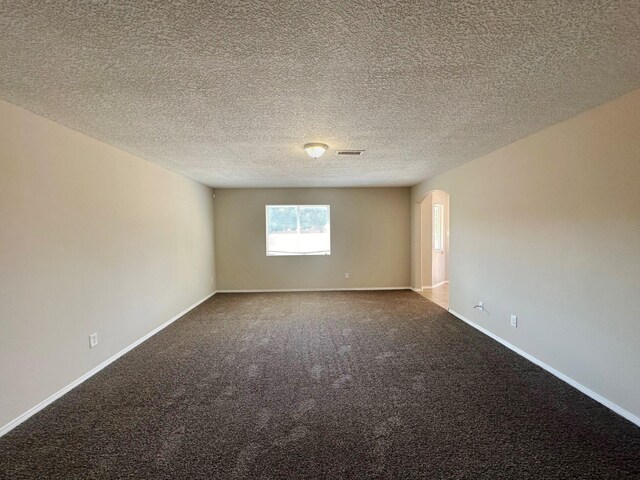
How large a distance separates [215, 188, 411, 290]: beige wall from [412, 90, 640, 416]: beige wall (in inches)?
110

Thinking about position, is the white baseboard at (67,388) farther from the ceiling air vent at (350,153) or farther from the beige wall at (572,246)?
the beige wall at (572,246)

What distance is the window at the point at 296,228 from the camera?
6.66 meters

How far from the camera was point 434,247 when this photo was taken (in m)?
7.16

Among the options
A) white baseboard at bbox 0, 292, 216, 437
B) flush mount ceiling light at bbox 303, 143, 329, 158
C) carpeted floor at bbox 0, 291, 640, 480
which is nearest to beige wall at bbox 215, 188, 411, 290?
white baseboard at bbox 0, 292, 216, 437

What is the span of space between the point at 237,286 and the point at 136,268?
3.09 m

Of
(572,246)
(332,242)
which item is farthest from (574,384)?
(332,242)

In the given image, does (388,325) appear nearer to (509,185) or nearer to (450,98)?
(509,185)

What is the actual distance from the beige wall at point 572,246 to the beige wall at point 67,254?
4.35m

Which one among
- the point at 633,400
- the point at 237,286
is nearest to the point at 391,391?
the point at 633,400

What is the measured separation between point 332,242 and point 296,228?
872 millimetres

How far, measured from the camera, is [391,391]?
2.48 metres

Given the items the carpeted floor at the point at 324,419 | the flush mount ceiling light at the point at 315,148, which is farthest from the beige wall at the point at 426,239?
the flush mount ceiling light at the point at 315,148

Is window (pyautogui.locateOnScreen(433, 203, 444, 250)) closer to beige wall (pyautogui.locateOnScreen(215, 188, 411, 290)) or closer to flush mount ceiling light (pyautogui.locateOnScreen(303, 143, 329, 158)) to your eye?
beige wall (pyautogui.locateOnScreen(215, 188, 411, 290))

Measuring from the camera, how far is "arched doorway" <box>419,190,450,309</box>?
21.2 feet
